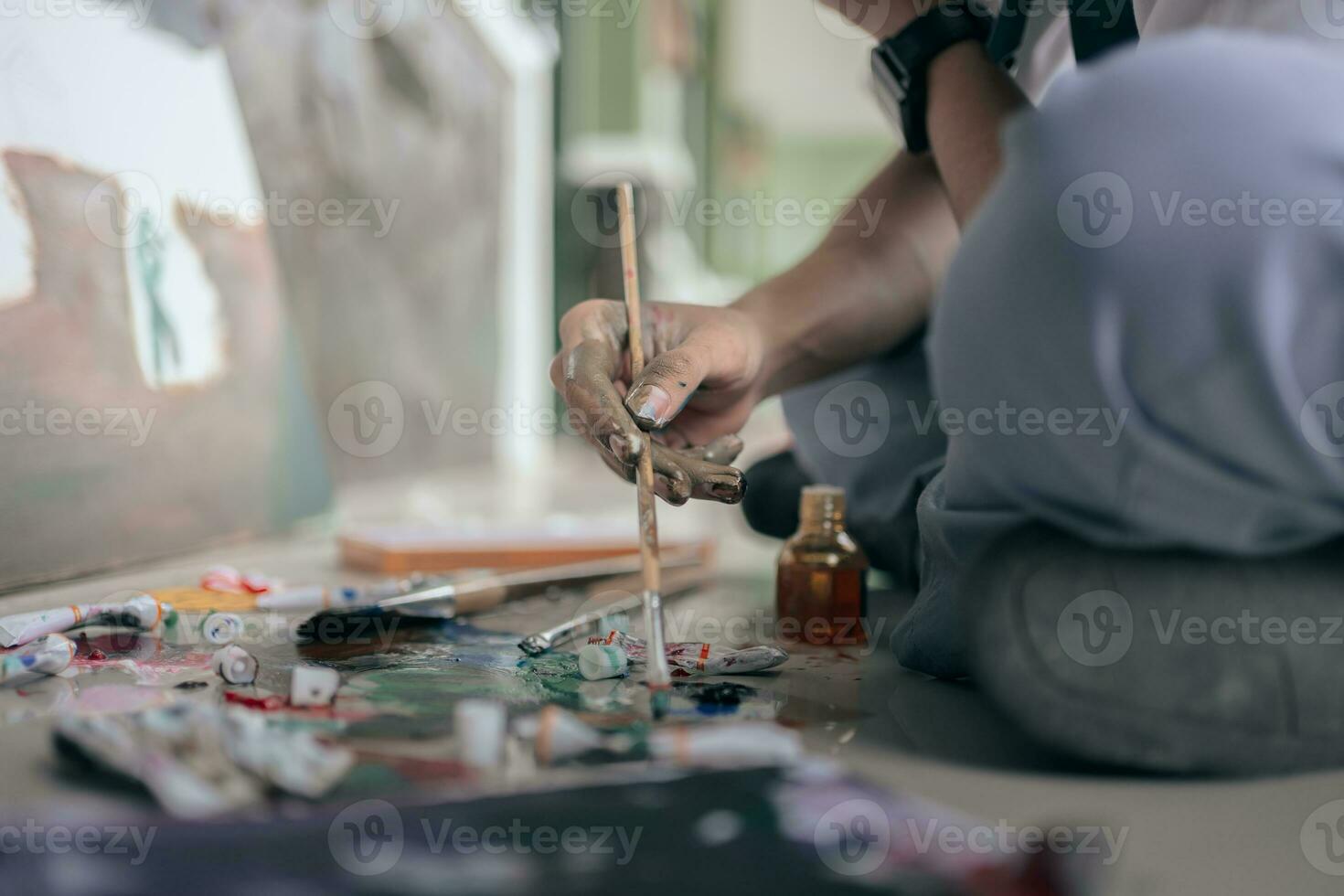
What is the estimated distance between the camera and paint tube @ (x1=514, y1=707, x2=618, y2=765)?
52 cm

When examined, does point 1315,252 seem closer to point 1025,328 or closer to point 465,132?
point 1025,328

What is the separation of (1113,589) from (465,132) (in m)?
2.04

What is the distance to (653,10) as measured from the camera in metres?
4.50

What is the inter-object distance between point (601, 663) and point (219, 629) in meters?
0.30

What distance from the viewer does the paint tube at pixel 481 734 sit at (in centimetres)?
52

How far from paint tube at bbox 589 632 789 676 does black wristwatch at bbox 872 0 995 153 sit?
524 mm

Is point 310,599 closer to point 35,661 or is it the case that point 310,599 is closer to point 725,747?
point 35,661

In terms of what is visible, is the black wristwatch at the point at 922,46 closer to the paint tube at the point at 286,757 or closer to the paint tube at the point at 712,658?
the paint tube at the point at 712,658

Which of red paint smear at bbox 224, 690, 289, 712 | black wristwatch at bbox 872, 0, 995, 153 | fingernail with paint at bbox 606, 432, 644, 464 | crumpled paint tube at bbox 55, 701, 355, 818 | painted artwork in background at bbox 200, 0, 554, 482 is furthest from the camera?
painted artwork in background at bbox 200, 0, 554, 482

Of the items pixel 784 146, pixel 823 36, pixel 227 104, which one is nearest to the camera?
pixel 227 104

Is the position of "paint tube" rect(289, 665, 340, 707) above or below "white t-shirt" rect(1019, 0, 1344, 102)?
below

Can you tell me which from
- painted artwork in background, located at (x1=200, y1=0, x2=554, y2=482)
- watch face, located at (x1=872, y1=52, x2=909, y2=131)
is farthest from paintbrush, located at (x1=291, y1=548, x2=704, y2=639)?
painted artwork in background, located at (x1=200, y1=0, x2=554, y2=482)

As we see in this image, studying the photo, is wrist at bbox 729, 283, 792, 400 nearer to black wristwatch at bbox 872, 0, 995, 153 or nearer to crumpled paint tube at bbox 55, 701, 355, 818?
black wristwatch at bbox 872, 0, 995, 153

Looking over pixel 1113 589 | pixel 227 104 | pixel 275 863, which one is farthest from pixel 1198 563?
pixel 227 104
